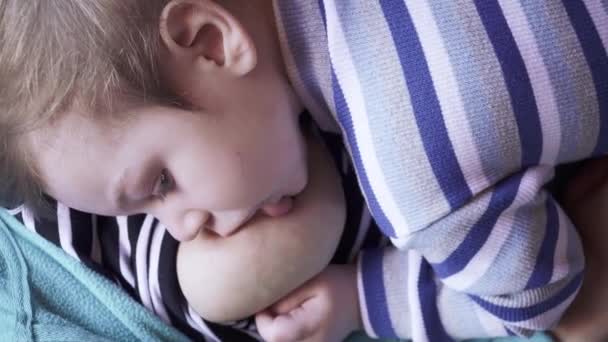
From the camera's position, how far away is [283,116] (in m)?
0.63

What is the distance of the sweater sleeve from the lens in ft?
2.04

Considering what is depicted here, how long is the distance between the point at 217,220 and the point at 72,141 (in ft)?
0.53

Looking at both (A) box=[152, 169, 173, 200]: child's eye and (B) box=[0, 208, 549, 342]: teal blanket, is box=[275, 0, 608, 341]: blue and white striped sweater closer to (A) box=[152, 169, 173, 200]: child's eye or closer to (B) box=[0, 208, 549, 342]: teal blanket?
(A) box=[152, 169, 173, 200]: child's eye

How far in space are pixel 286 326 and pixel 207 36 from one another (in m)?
0.32

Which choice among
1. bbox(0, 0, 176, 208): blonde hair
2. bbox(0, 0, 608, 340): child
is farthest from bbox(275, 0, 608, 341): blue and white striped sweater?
bbox(0, 0, 176, 208): blonde hair

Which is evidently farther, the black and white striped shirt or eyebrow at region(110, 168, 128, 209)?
the black and white striped shirt

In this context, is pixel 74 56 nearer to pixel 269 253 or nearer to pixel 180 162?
pixel 180 162

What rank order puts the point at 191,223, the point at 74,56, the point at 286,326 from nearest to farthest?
the point at 74,56 < the point at 191,223 < the point at 286,326

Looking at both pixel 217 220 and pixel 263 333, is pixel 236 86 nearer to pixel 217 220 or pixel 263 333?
pixel 217 220

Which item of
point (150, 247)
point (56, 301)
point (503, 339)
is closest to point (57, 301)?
point (56, 301)

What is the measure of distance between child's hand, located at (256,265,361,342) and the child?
0.46 ft

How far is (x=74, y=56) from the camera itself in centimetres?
53

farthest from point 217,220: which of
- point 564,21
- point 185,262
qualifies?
point 564,21

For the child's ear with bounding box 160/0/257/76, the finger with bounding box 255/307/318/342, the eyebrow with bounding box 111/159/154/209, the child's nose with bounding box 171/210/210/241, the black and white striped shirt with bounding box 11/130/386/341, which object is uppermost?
the child's ear with bounding box 160/0/257/76
